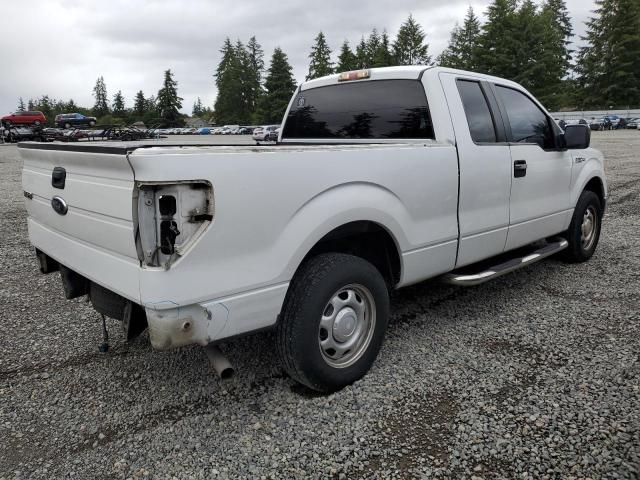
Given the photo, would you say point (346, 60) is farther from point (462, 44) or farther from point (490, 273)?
point (490, 273)

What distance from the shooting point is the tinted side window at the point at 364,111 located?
3.67 m

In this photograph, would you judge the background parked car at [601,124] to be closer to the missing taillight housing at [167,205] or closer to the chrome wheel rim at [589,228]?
the chrome wheel rim at [589,228]

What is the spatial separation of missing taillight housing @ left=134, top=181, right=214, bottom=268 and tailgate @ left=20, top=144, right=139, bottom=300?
63mm

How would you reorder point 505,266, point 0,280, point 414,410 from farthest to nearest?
point 0,280 < point 505,266 < point 414,410

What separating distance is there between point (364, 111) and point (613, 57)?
80.7 metres

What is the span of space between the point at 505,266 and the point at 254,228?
2.41 meters

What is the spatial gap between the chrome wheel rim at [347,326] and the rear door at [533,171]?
5.57 feet

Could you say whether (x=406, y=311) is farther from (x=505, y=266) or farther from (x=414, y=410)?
(x=414, y=410)

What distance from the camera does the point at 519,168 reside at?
4.04 m

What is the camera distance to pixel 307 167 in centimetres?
253

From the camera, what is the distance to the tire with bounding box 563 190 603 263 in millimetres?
5184

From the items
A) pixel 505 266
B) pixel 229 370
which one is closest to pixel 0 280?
pixel 229 370

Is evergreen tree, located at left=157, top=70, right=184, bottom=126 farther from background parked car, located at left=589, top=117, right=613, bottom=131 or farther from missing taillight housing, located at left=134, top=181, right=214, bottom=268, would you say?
missing taillight housing, located at left=134, top=181, right=214, bottom=268

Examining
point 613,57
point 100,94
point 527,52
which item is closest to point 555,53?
point 527,52
